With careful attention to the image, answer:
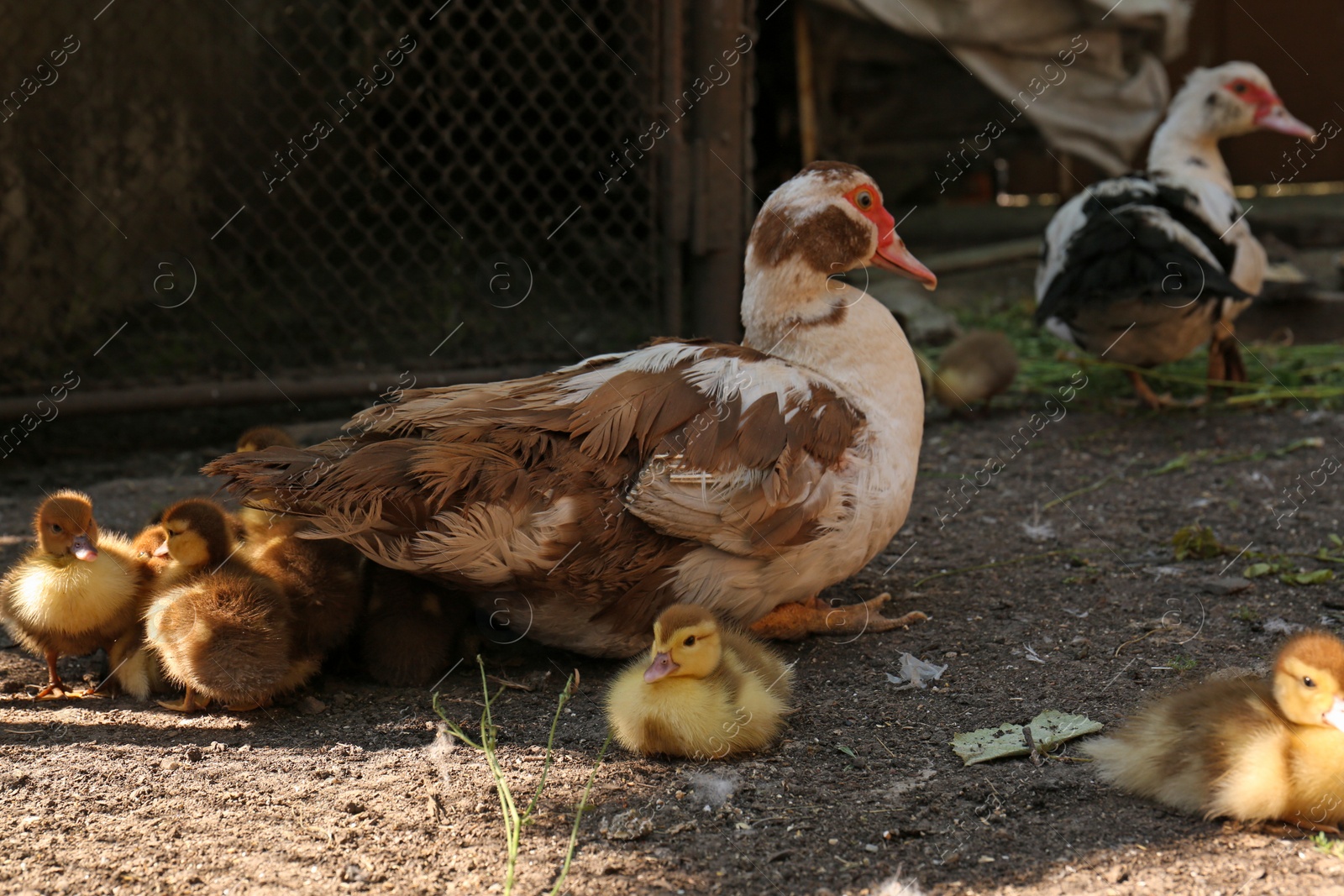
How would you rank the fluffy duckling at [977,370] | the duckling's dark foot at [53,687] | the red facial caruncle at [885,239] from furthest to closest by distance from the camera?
1. the fluffy duckling at [977,370]
2. the red facial caruncle at [885,239]
3. the duckling's dark foot at [53,687]

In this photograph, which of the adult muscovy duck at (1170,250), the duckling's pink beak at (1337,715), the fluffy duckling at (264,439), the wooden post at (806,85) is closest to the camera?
the duckling's pink beak at (1337,715)

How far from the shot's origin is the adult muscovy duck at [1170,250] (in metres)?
5.40

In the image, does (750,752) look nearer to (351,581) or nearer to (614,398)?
(614,398)

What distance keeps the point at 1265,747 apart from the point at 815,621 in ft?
4.86

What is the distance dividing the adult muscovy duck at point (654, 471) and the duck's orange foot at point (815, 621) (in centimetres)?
10

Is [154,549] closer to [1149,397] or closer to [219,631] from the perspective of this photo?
[219,631]

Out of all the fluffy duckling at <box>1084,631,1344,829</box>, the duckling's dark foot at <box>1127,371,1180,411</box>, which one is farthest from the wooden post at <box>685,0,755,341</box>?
the fluffy duckling at <box>1084,631,1344,829</box>

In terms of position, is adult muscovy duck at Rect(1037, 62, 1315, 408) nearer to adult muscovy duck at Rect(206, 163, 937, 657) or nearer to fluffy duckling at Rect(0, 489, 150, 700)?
adult muscovy duck at Rect(206, 163, 937, 657)

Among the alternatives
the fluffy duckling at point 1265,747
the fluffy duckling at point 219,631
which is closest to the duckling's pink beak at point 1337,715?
the fluffy duckling at point 1265,747

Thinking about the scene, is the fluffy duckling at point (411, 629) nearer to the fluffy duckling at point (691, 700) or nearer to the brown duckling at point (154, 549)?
the brown duckling at point (154, 549)

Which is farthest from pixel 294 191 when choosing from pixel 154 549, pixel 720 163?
pixel 154 549

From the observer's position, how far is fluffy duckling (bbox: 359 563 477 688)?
11.0 feet

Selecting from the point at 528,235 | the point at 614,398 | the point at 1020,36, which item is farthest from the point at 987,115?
the point at 614,398

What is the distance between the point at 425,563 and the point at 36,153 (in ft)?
15.1
